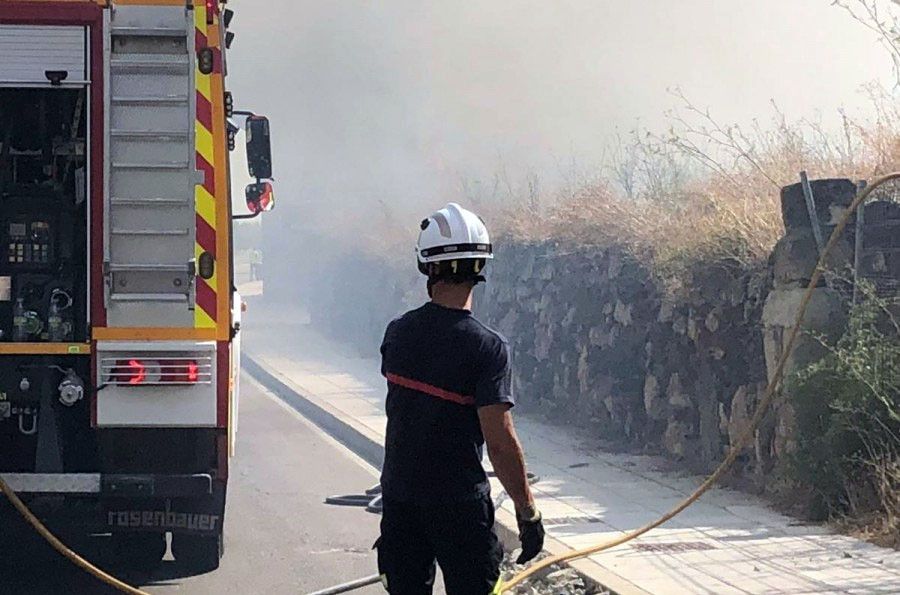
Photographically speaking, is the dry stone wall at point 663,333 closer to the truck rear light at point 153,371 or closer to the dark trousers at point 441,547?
the truck rear light at point 153,371

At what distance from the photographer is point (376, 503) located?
1022cm

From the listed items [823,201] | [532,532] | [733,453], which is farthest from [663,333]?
[532,532]

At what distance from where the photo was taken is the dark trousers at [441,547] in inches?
171

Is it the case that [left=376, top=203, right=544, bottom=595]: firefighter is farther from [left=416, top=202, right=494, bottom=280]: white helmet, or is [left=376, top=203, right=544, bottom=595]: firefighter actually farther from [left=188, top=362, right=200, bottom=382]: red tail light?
[left=188, top=362, right=200, bottom=382]: red tail light

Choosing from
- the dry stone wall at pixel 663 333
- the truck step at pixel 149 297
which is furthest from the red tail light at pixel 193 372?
the dry stone wall at pixel 663 333

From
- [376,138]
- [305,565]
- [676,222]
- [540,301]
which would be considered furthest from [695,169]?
[376,138]

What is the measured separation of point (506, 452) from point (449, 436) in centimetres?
18

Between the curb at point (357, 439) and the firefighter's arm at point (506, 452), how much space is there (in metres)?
0.54

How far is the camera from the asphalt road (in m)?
7.66

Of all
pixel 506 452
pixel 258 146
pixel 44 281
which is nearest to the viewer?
pixel 506 452

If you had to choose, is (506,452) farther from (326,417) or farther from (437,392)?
(326,417)

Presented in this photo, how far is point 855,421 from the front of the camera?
845cm

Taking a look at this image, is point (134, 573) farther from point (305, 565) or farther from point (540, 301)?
point (540, 301)

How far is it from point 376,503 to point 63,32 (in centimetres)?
457
